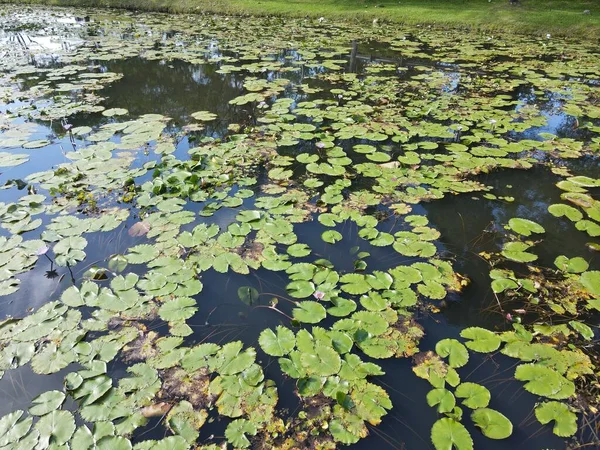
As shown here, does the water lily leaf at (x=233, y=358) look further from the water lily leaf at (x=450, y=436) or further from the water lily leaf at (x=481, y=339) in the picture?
the water lily leaf at (x=481, y=339)

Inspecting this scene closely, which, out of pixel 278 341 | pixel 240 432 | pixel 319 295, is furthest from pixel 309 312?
pixel 240 432

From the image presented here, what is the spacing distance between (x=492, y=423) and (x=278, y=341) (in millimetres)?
1247

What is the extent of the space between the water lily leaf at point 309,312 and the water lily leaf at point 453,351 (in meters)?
0.76

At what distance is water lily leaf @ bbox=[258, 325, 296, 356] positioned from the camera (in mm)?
2135

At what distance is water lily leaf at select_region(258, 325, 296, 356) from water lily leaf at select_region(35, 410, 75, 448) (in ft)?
3.51

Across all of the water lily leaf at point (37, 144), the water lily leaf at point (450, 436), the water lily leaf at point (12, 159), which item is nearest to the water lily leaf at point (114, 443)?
the water lily leaf at point (450, 436)

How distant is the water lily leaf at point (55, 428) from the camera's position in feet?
5.67

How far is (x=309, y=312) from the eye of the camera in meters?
2.40

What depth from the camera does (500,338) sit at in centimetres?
224

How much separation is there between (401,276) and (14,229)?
3514 millimetres

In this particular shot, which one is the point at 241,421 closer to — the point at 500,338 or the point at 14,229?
the point at 500,338

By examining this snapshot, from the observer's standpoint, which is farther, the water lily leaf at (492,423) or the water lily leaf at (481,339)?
the water lily leaf at (481,339)

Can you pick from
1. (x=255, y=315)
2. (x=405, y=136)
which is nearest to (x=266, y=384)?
(x=255, y=315)

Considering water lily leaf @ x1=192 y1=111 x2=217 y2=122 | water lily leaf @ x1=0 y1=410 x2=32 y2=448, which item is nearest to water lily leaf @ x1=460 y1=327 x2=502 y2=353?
water lily leaf @ x1=0 y1=410 x2=32 y2=448
